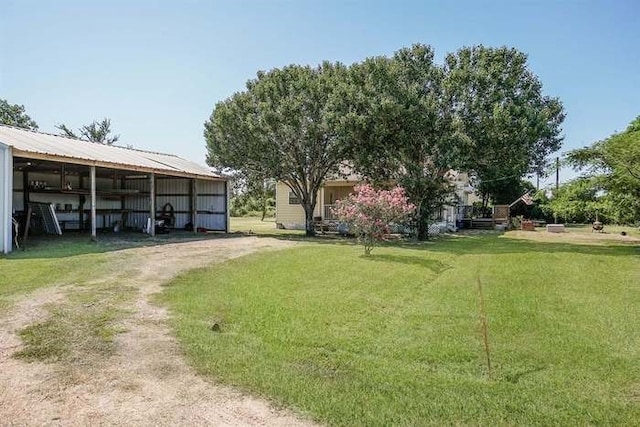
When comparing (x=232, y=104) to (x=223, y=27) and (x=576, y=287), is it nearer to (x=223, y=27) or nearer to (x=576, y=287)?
(x=223, y=27)

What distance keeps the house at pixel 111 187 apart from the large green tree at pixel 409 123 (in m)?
7.73

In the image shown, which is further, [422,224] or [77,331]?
[422,224]

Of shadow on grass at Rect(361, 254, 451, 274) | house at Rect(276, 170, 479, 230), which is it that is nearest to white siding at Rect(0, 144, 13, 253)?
shadow on grass at Rect(361, 254, 451, 274)

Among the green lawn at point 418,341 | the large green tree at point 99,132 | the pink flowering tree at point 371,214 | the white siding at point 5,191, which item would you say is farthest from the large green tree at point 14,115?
the green lawn at point 418,341

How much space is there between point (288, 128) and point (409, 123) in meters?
5.10

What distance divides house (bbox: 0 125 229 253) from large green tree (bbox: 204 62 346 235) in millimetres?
2027

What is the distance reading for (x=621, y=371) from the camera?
4332 millimetres

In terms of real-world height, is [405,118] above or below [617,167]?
above

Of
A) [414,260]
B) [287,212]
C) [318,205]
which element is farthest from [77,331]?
[287,212]

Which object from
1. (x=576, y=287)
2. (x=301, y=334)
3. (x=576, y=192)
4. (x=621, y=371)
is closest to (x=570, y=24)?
(x=576, y=287)

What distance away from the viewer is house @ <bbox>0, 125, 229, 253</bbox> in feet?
52.8

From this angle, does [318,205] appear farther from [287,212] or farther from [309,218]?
[309,218]

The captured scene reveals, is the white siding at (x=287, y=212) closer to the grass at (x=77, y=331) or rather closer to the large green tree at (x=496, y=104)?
the large green tree at (x=496, y=104)

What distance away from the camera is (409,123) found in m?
17.4
